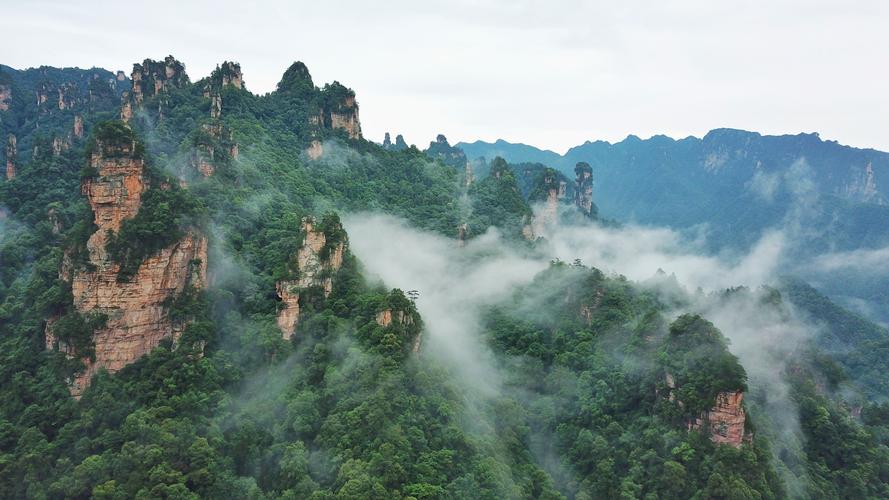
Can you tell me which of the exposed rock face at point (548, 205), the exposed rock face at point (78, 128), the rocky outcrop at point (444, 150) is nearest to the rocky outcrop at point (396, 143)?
the rocky outcrop at point (444, 150)

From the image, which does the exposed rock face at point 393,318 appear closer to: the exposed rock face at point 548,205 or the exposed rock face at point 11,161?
the exposed rock face at point 11,161

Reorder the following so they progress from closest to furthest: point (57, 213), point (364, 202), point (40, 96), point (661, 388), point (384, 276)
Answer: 1. point (661, 388)
2. point (57, 213)
3. point (384, 276)
4. point (364, 202)
5. point (40, 96)

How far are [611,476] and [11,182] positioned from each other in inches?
2520

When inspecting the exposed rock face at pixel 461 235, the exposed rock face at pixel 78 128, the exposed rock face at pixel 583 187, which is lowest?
the exposed rock face at pixel 461 235

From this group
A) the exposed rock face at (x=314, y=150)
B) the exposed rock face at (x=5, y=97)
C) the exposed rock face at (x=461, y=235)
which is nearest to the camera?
the exposed rock face at (x=461, y=235)

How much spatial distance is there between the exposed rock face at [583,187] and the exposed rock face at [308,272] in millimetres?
90994

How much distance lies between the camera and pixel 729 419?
38.9m

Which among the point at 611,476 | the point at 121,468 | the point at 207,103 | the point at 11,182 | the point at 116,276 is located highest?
the point at 207,103

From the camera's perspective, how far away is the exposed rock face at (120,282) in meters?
40.3

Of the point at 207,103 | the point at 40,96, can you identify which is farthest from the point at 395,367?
the point at 40,96

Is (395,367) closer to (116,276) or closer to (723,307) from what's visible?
(116,276)

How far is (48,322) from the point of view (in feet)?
133

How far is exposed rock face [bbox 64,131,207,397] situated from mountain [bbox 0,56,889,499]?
5.4 inches

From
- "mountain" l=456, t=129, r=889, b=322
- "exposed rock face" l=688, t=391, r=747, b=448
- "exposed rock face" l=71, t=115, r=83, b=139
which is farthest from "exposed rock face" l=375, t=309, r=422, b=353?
"mountain" l=456, t=129, r=889, b=322
